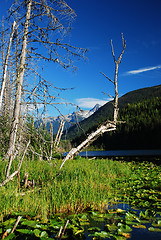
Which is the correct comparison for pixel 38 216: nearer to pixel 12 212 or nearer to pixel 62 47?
pixel 12 212

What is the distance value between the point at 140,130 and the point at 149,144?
33.0ft

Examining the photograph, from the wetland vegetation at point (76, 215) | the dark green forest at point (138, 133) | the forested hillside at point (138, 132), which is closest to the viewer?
the wetland vegetation at point (76, 215)

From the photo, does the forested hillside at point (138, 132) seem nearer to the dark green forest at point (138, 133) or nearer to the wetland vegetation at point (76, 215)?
the dark green forest at point (138, 133)

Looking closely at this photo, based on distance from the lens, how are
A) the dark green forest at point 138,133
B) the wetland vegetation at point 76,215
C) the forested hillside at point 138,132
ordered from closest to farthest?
the wetland vegetation at point 76,215 < the dark green forest at point 138,133 < the forested hillside at point 138,132

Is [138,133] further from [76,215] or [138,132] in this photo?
[76,215]

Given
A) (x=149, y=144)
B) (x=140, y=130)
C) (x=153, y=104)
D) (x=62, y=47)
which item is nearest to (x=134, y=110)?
(x=153, y=104)

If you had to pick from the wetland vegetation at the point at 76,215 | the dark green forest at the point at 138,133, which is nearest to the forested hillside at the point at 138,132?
the dark green forest at the point at 138,133

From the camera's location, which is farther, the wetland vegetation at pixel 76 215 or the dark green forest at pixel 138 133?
the dark green forest at pixel 138 133

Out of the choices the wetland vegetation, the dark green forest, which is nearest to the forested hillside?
the dark green forest

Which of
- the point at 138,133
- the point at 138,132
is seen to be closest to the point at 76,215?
the point at 138,133

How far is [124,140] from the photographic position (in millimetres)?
111562

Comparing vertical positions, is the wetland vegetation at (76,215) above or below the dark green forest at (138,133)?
below

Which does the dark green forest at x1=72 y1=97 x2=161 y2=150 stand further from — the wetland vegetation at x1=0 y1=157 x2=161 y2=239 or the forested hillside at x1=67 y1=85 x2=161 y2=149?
the wetland vegetation at x1=0 y1=157 x2=161 y2=239

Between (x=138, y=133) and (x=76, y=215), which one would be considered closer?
(x=76, y=215)
